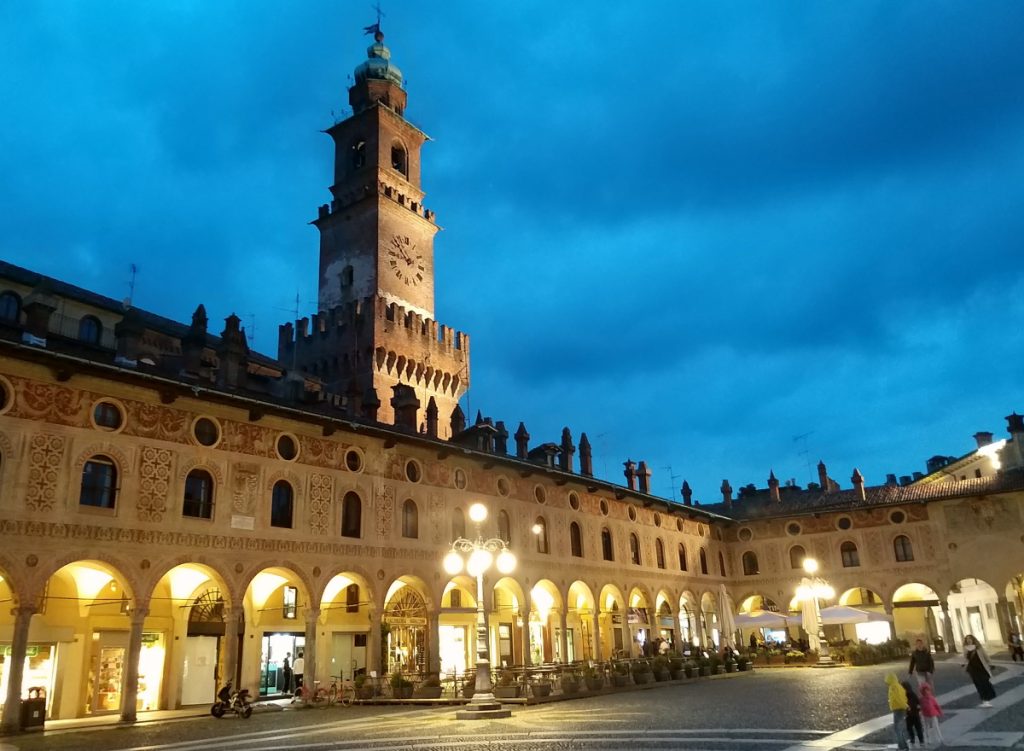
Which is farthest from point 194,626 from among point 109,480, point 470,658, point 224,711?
point 470,658

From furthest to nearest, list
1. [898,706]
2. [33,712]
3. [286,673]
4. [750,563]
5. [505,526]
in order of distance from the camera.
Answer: [750,563] < [505,526] < [286,673] < [33,712] < [898,706]

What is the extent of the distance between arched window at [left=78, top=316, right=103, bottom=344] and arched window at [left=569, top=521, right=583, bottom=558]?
18.1m

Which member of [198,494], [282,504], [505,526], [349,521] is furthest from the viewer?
[505,526]

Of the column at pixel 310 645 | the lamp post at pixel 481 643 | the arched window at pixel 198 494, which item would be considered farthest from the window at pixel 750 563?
the arched window at pixel 198 494

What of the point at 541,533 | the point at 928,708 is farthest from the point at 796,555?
the point at 928,708

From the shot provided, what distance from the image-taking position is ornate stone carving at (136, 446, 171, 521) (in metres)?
18.1

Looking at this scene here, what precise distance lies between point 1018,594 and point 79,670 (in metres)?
37.6

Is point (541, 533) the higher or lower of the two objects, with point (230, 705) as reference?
higher

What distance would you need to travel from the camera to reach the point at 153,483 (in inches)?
723

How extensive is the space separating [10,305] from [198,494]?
10561mm

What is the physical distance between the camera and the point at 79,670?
743 inches

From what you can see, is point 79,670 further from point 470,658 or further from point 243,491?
point 470,658

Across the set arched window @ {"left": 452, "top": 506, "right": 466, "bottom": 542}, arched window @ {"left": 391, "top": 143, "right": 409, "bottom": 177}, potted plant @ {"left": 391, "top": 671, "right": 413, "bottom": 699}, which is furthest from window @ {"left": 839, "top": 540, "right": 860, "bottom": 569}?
arched window @ {"left": 391, "top": 143, "right": 409, "bottom": 177}

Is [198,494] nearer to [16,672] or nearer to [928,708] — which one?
[16,672]
